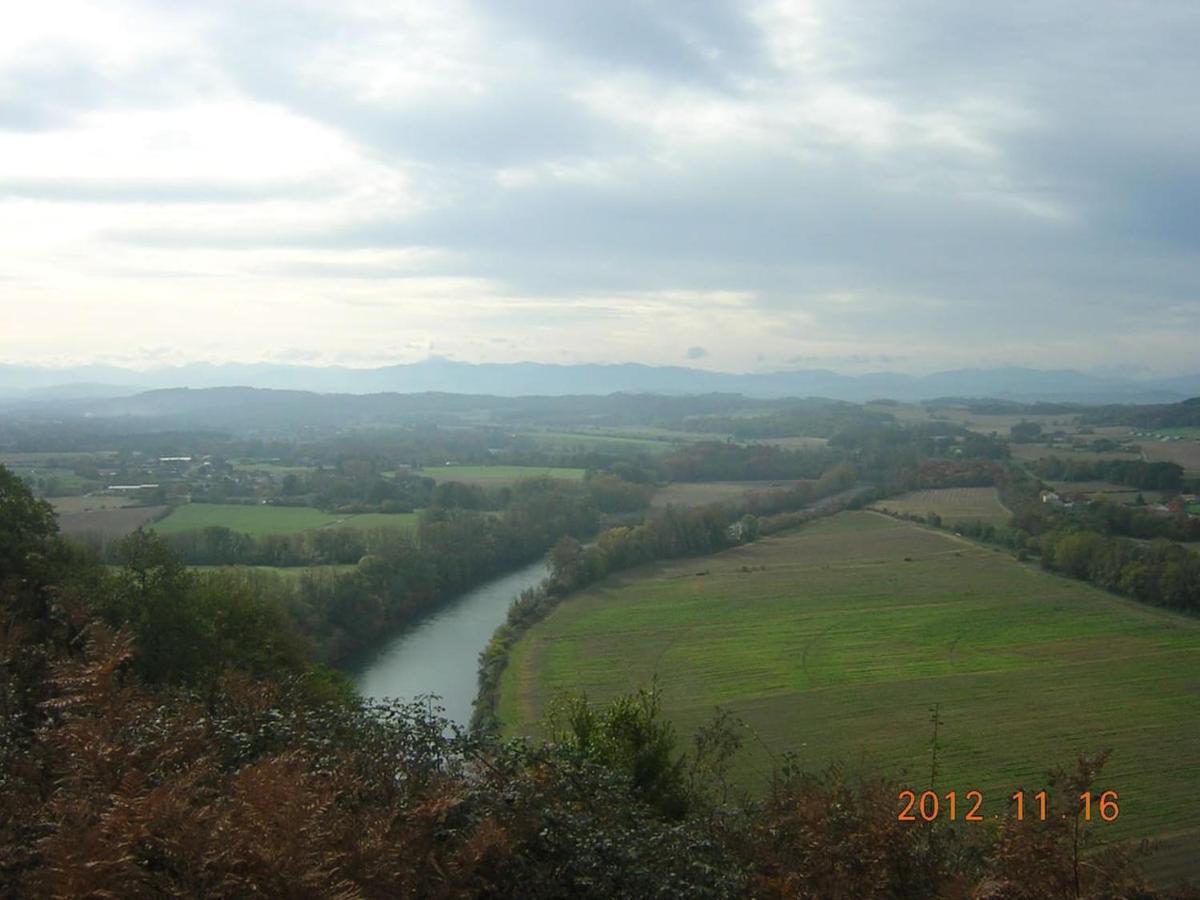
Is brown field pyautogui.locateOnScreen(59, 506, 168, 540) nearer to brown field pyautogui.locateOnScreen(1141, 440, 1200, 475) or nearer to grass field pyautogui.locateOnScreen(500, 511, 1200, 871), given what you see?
grass field pyautogui.locateOnScreen(500, 511, 1200, 871)

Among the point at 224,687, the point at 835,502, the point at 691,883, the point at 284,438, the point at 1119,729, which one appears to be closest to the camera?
the point at 691,883

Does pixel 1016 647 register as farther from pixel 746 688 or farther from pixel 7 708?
pixel 7 708

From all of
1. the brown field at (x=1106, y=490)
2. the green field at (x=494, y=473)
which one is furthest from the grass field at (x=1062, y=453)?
the green field at (x=494, y=473)

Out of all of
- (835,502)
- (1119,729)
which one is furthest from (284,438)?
(1119,729)

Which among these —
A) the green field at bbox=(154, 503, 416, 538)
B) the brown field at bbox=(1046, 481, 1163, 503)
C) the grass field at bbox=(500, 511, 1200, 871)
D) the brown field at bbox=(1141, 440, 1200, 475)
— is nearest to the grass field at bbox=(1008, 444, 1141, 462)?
the brown field at bbox=(1141, 440, 1200, 475)

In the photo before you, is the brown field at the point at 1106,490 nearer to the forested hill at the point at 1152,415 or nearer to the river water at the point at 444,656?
the forested hill at the point at 1152,415

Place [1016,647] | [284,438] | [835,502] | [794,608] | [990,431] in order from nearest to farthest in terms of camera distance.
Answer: [1016,647] → [794,608] → [835,502] → [990,431] → [284,438]
